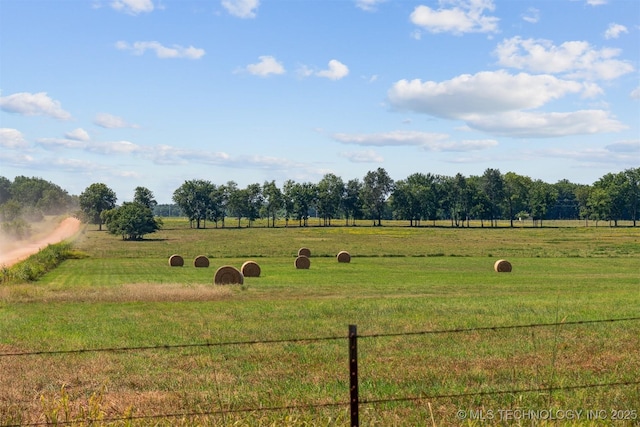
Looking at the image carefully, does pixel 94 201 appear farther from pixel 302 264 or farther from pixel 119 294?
pixel 119 294

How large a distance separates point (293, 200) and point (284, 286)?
6303 inches

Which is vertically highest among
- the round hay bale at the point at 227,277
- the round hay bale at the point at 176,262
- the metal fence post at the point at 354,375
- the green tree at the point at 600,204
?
the green tree at the point at 600,204

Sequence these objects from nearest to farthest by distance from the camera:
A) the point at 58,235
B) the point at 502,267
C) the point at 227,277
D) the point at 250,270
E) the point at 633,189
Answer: the point at 227,277 → the point at 250,270 → the point at 502,267 → the point at 58,235 → the point at 633,189

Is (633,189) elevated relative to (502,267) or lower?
elevated

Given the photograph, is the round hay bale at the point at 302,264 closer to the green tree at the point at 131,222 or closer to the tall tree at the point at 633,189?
the green tree at the point at 131,222

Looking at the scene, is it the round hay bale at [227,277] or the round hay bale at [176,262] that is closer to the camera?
the round hay bale at [227,277]

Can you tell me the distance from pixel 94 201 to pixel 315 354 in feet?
623

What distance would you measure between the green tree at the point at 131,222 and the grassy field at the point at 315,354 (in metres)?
97.5

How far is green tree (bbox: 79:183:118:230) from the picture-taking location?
7549 inches

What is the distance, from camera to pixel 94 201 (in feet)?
630

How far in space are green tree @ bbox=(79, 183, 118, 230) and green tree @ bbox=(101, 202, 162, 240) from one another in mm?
56332

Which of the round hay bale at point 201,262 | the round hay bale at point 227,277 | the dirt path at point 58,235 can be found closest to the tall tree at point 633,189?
the dirt path at point 58,235

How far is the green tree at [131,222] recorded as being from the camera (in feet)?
429

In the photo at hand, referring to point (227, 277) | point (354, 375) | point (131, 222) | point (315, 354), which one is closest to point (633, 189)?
point (131, 222)
